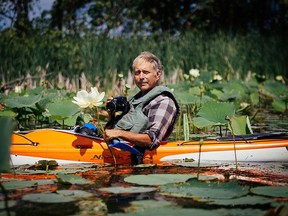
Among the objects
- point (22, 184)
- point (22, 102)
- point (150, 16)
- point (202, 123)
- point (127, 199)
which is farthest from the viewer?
point (150, 16)

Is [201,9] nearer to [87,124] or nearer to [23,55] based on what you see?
[23,55]

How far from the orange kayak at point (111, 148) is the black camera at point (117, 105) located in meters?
0.23

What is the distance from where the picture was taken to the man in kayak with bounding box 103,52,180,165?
338 cm

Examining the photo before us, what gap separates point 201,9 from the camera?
1942 cm

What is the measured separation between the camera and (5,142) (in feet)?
4.83

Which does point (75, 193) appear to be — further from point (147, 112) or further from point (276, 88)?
point (276, 88)

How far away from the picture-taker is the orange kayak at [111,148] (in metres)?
3.34

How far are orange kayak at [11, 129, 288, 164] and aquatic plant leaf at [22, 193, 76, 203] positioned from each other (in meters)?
1.19

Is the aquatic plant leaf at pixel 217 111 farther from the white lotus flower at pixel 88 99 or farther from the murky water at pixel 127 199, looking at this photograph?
A: the white lotus flower at pixel 88 99

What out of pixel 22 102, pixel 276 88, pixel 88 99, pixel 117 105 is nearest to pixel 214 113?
pixel 117 105

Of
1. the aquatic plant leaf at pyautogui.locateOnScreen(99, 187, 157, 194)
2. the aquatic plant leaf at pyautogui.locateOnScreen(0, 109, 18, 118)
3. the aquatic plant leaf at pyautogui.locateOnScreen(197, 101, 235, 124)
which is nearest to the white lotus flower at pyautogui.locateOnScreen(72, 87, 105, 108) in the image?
the aquatic plant leaf at pyautogui.locateOnScreen(99, 187, 157, 194)

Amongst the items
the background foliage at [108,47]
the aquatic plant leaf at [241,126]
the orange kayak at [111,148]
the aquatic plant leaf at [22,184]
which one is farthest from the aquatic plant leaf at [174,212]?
the background foliage at [108,47]

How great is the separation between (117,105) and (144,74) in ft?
1.08

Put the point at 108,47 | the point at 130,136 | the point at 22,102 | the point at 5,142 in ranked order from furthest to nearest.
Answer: the point at 108,47 → the point at 22,102 → the point at 130,136 → the point at 5,142
